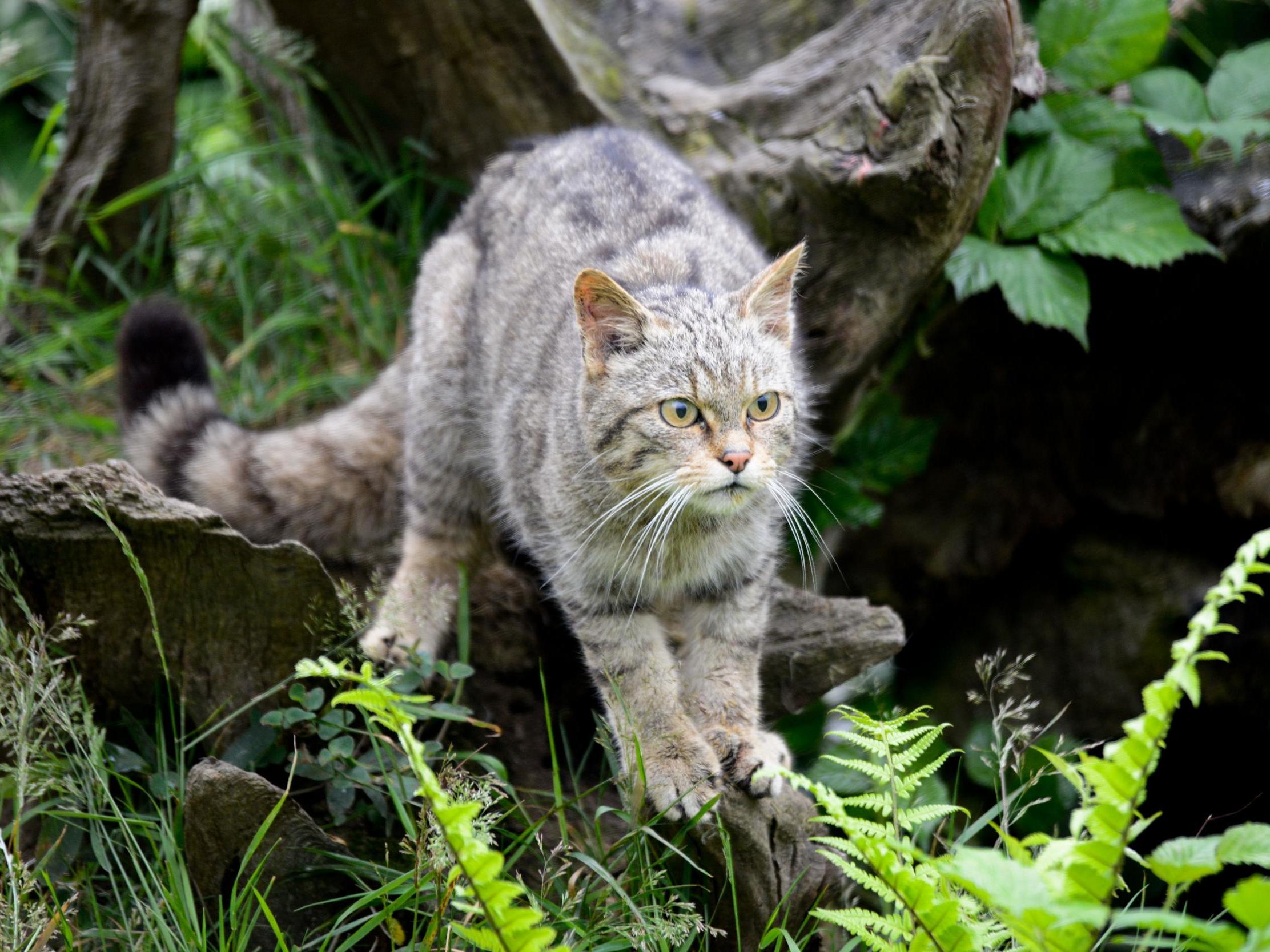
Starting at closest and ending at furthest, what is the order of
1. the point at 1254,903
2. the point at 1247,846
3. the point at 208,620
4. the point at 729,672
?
the point at 1254,903 → the point at 1247,846 → the point at 208,620 → the point at 729,672

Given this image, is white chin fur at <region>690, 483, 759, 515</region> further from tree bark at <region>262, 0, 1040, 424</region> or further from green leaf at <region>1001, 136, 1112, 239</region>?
green leaf at <region>1001, 136, 1112, 239</region>

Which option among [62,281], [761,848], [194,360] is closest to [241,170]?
[62,281]

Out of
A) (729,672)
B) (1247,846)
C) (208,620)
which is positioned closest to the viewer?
(1247,846)

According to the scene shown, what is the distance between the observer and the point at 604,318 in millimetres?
2920

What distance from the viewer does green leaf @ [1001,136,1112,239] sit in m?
3.84

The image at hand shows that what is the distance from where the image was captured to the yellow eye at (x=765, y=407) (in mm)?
2932

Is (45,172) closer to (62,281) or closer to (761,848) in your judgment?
(62,281)

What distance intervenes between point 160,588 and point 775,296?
187 centimetres

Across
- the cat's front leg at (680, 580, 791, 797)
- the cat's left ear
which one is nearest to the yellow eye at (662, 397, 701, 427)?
the cat's left ear

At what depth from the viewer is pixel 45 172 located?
5.83 meters

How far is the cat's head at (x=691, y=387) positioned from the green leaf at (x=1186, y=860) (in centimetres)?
133

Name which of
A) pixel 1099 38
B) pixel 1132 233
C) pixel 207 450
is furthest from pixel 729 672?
pixel 1099 38

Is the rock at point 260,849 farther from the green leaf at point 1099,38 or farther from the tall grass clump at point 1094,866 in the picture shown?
the green leaf at point 1099,38

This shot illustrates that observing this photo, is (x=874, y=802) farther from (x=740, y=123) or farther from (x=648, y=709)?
(x=740, y=123)
